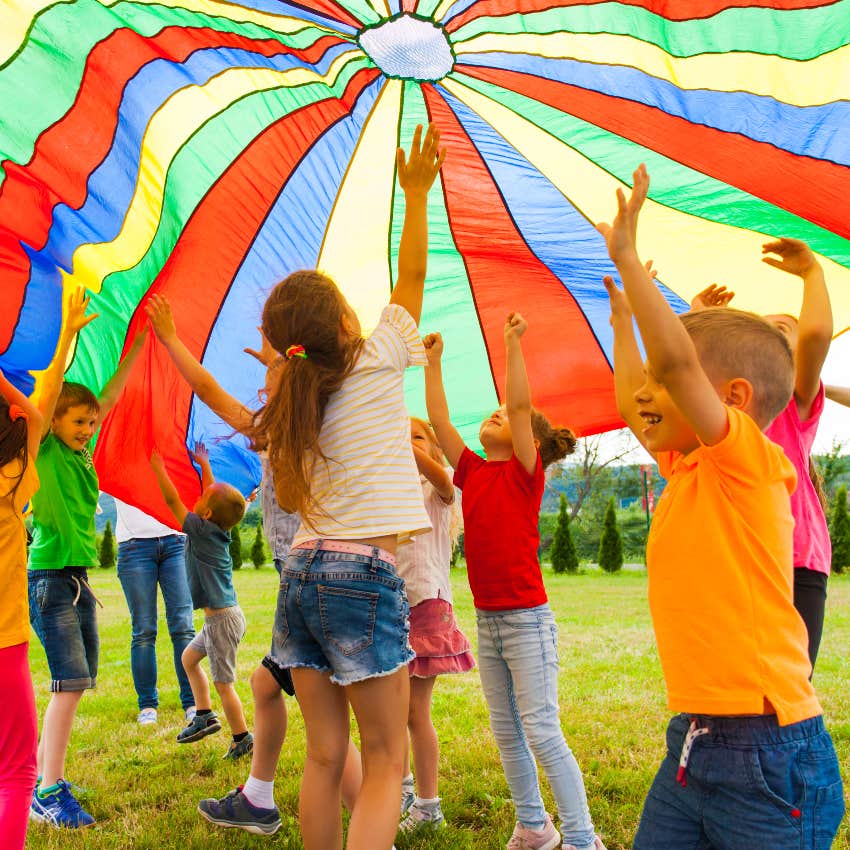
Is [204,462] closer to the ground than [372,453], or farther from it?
farther from it

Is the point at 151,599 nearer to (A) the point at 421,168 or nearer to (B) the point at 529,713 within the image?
(B) the point at 529,713

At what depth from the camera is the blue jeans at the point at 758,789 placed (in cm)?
135

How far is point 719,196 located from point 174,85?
6.22 feet

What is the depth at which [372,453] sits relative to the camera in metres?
2.00

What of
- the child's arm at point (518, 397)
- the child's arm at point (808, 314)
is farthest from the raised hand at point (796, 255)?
the child's arm at point (518, 397)

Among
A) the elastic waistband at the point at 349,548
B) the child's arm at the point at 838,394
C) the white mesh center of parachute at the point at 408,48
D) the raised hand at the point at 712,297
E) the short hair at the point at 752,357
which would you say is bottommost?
the elastic waistband at the point at 349,548

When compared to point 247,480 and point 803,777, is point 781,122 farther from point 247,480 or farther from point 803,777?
point 247,480

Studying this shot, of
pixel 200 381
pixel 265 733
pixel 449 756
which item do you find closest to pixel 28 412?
pixel 200 381

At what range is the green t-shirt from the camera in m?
3.18

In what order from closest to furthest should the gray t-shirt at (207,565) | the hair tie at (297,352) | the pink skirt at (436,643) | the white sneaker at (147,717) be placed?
1. the hair tie at (297,352)
2. the pink skirt at (436,643)
3. the gray t-shirt at (207,565)
4. the white sneaker at (147,717)

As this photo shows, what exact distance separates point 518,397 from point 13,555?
153 cm

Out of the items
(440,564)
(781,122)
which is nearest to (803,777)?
(440,564)

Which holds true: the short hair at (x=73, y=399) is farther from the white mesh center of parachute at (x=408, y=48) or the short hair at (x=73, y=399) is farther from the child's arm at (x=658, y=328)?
the child's arm at (x=658, y=328)

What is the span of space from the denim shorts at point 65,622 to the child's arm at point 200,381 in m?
1.21
